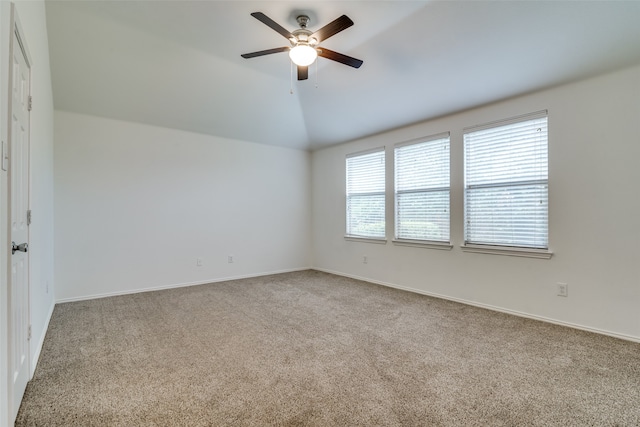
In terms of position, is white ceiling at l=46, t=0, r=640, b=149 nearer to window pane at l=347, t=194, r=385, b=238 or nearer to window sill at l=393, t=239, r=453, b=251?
window pane at l=347, t=194, r=385, b=238

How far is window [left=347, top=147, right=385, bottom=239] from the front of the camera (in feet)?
16.5

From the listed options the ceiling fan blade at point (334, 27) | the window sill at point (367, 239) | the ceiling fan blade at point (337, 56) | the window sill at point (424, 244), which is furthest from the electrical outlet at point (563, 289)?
the ceiling fan blade at point (334, 27)

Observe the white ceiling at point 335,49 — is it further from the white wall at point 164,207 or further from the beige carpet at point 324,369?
the beige carpet at point 324,369

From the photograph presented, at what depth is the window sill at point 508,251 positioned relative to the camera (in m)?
3.26

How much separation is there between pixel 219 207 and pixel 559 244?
4.69 metres

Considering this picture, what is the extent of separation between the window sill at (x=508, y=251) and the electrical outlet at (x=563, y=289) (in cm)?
30

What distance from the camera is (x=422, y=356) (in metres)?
2.47

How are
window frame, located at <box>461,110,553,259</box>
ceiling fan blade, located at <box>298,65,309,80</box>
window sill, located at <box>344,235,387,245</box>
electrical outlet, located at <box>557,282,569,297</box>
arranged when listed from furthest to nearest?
window sill, located at <box>344,235,387,245</box>, window frame, located at <box>461,110,553,259</box>, electrical outlet, located at <box>557,282,569,297</box>, ceiling fan blade, located at <box>298,65,309,80</box>

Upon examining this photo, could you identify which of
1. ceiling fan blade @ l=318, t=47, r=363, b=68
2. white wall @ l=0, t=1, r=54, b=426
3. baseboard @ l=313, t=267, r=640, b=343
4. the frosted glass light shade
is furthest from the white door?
baseboard @ l=313, t=267, r=640, b=343

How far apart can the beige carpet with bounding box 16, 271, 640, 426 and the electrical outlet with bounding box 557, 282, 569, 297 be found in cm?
35

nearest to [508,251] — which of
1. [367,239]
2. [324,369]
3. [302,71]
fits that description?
[367,239]

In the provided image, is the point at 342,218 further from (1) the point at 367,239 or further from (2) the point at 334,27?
(2) the point at 334,27

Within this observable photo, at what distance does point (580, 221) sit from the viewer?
3045mm

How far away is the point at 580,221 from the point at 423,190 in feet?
5.87
